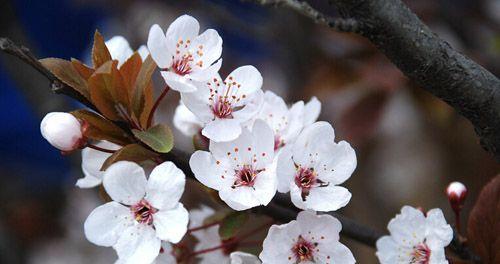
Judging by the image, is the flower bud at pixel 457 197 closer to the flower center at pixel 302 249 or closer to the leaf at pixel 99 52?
the flower center at pixel 302 249

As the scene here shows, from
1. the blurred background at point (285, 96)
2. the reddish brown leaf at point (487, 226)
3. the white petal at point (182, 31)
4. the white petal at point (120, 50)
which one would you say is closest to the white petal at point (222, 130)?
the white petal at point (182, 31)

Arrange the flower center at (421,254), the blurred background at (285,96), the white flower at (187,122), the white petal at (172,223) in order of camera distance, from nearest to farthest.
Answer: the white petal at (172,223) < the flower center at (421,254) < the white flower at (187,122) < the blurred background at (285,96)

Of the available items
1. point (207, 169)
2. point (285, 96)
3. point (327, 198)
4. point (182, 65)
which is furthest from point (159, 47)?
point (285, 96)

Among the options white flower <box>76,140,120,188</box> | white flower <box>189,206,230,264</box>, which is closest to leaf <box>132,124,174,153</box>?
white flower <box>76,140,120,188</box>

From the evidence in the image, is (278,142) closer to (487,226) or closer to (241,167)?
(241,167)

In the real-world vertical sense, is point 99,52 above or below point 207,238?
above

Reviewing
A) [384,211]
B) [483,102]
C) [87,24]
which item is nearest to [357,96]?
[384,211]
